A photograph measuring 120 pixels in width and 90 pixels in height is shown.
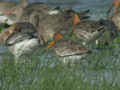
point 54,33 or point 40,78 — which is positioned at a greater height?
point 40,78

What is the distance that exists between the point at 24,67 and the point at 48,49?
8.16ft

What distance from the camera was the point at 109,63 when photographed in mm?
7602

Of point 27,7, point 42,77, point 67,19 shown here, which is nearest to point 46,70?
point 42,77

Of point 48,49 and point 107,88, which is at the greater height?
point 107,88

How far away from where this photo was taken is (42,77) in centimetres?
652

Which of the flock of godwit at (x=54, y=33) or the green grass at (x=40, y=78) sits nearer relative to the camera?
the green grass at (x=40, y=78)

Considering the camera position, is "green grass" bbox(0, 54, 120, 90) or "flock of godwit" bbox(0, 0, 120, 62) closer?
"green grass" bbox(0, 54, 120, 90)

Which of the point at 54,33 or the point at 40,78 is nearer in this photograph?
the point at 40,78

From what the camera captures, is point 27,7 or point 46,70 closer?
point 46,70

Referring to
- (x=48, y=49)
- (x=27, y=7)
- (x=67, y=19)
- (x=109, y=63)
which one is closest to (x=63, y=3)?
(x=27, y=7)

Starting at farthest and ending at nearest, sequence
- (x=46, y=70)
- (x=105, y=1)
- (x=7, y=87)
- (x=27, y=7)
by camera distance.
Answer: (x=105, y=1)
(x=27, y=7)
(x=46, y=70)
(x=7, y=87)

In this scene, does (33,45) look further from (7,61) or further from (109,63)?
(109,63)

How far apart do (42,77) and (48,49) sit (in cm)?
320

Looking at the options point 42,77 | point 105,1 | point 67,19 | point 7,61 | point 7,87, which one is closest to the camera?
point 7,87
